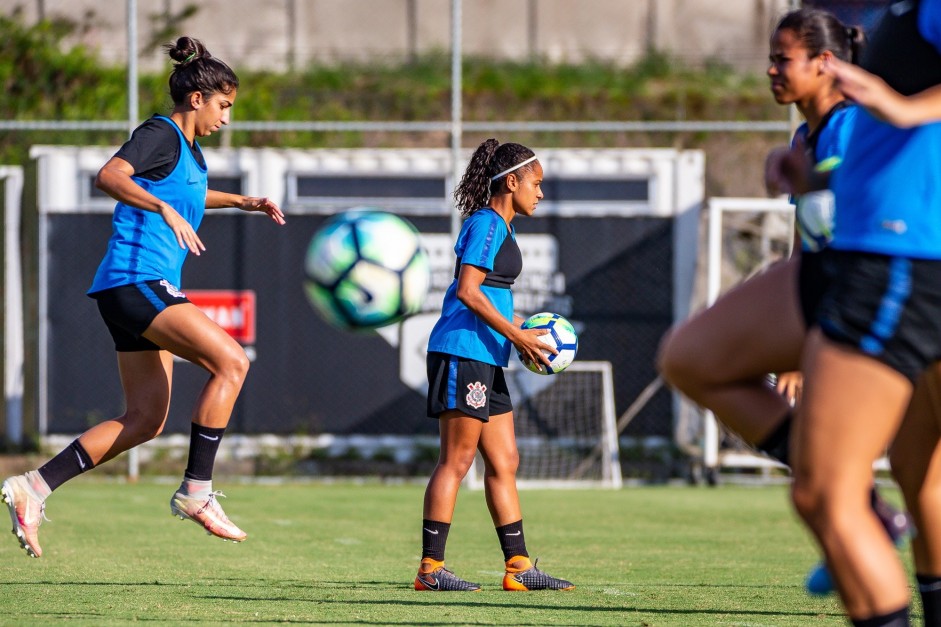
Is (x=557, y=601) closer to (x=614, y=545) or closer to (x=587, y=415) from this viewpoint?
(x=614, y=545)

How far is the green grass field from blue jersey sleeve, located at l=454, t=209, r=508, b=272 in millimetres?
1431

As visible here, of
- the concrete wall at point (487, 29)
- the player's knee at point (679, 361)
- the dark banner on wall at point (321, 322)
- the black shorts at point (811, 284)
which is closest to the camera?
the black shorts at point (811, 284)

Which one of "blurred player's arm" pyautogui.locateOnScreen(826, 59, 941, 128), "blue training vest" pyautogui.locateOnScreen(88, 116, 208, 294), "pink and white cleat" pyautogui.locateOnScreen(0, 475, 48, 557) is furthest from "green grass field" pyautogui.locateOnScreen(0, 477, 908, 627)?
"blurred player's arm" pyautogui.locateOnScreen(826, 59, 941, 128)

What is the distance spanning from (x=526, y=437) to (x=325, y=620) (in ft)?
29.8

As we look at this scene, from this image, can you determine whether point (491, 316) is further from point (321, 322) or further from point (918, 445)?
point (321, 322)

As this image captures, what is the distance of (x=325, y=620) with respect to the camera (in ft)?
15.4

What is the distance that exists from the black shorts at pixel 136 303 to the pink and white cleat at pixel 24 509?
0.80 metres

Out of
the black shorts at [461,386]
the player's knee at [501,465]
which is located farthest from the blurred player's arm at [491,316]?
the player's knee at [501,465]

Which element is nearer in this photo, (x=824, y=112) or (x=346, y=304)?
(x=824, y=112)

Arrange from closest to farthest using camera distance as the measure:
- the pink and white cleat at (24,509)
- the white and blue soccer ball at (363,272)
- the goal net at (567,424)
A: the pink and white cleat at (24,509) → the white and blue soccer ball at (363,272) → the goal net at (567,424)

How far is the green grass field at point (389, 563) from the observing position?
4.95m

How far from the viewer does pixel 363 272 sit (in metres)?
8.26

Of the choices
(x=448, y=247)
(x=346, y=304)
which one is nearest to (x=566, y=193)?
(x=448, y=247)

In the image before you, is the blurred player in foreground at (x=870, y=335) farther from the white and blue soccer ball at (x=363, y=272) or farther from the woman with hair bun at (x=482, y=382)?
the white and blue soccer ball at (x=363, y=272)
